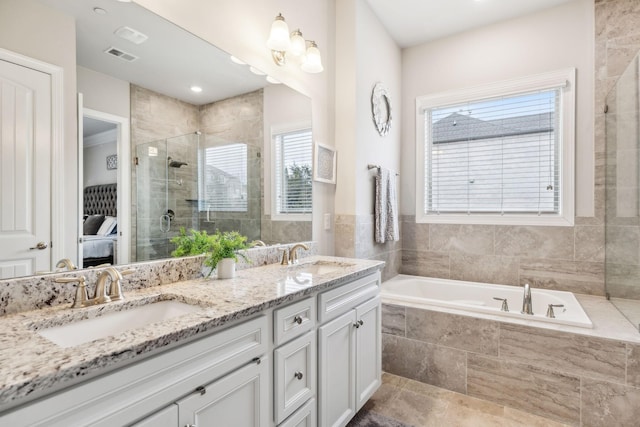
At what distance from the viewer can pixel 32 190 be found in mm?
1071

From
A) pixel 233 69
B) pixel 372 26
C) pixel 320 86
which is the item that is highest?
pixel 372 26

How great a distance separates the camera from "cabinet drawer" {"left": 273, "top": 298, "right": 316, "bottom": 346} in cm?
125

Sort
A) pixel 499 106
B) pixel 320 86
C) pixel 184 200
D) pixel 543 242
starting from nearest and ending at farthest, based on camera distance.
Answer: pixel 184 200 < pixel 320 86 < pixel 543 242 < pixel 499 106

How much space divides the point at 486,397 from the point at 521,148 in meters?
2.14

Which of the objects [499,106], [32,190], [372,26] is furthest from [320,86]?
[32,190]

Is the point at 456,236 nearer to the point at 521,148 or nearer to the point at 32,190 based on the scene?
the point at 521,148

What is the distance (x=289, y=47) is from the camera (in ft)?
6.73

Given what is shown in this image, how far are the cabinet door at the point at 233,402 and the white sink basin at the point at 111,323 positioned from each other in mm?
298

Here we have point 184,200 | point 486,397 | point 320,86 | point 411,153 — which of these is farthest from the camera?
point 411,153

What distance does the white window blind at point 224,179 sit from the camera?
5.72ft

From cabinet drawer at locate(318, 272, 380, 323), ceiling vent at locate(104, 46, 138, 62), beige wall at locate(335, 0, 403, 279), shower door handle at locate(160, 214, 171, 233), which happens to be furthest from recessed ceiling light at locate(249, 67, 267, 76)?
cabinet drawer at locate(318, 272, 380, 323)

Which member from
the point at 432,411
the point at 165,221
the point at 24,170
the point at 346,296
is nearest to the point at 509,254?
the point at 432,411

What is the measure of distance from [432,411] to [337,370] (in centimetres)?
88

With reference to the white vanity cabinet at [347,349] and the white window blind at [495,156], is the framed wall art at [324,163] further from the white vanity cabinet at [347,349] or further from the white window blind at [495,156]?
the white window blind at [495,156]
